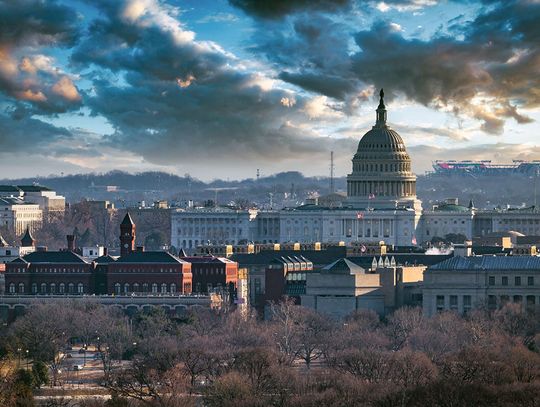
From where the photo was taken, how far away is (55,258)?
16262 centimetres

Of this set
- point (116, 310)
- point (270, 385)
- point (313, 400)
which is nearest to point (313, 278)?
point (116, 310)

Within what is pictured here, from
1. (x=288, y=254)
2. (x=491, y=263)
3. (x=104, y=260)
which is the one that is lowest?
(x=491, y=263)

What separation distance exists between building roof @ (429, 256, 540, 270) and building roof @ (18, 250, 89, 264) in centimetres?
2858

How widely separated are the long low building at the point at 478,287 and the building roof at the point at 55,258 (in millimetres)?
30048

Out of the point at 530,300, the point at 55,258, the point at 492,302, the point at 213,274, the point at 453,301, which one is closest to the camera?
the point at 530,300

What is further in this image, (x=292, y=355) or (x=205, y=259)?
(x=205, y=259)

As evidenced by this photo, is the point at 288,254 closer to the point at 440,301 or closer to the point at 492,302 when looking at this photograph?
the point at 440,301

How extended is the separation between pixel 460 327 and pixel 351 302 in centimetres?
1741

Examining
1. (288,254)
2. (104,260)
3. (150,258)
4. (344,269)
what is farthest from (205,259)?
(344,269)

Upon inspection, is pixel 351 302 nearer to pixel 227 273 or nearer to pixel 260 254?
pixel 227 273

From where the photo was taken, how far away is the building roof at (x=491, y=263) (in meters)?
141

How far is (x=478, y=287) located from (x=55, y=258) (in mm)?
34289

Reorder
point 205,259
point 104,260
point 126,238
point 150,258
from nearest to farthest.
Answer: point 150,258 → point 205,259 → point 104,260 → point 126,238

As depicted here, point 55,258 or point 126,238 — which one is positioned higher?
point 126,238
